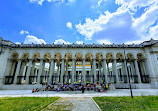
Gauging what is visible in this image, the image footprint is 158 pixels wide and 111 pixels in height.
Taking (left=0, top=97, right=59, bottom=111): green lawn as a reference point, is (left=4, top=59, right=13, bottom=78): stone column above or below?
above

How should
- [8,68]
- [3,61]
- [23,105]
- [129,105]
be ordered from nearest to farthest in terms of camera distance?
[129,105], [23,105], [3,61], [8,68]

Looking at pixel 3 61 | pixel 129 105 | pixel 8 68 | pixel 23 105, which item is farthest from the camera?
pixel 8 68

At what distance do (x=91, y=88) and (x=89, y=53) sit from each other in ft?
34.9

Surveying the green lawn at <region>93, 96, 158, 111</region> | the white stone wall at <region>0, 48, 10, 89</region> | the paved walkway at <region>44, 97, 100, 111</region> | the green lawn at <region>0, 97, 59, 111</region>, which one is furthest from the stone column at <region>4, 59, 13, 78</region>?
the green lawn at <region>93, 96, 158, 111</region>

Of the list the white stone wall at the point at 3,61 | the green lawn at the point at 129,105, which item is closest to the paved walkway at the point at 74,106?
the green lawn at the point at 129,105

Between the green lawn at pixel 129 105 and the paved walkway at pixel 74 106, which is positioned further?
the paved walkway at pixel 74 106

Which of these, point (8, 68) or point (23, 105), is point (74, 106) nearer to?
point (23, 105)

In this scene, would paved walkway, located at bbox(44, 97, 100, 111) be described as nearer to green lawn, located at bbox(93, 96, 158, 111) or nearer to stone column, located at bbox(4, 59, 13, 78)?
green lawn, located at bbox(93, 96, 158, 111)

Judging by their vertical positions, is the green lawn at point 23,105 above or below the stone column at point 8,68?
below

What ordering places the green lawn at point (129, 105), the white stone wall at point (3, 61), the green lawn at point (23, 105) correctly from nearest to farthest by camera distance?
the green lawn at point (129, 105) → the green lawn at point (23, 105) → the white stone wall at point (3, 61)

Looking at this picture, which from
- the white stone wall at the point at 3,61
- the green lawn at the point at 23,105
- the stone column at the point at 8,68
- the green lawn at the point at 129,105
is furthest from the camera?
the stone column at the point at 8,68

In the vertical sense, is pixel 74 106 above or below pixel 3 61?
below

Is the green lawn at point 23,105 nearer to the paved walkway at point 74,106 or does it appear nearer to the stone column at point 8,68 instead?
the paved walkway at point 74,106

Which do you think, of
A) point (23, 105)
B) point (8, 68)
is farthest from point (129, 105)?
point (8, 68)
